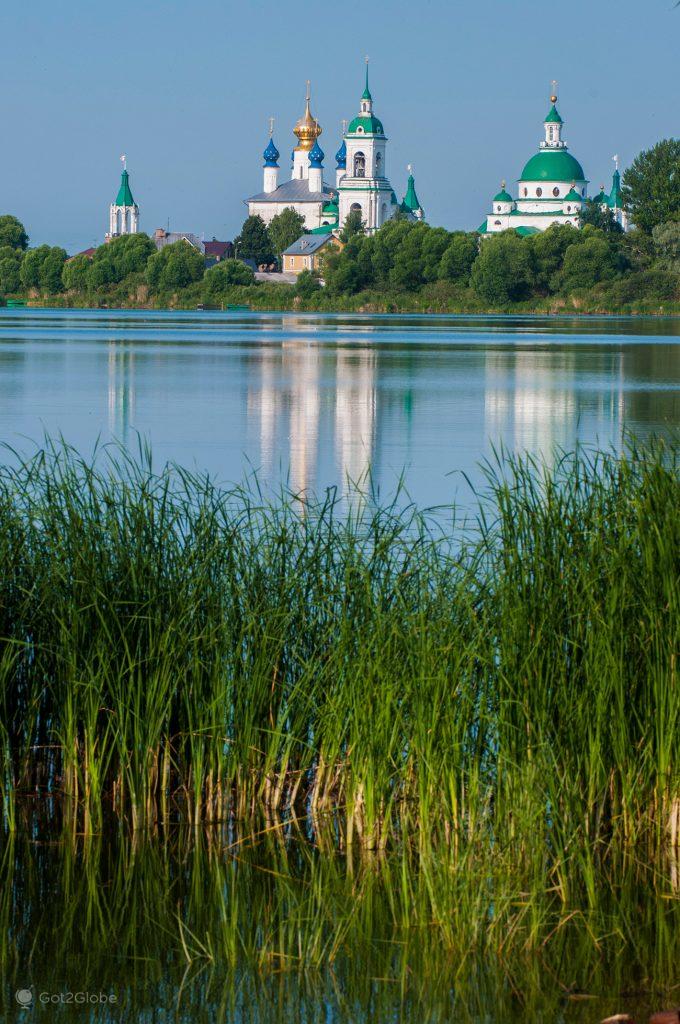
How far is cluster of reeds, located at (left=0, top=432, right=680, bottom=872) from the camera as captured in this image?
3.66 m

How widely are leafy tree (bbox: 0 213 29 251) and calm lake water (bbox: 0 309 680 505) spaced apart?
8163cm

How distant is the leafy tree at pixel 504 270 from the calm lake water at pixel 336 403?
144ft

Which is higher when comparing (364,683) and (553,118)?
(553,118)

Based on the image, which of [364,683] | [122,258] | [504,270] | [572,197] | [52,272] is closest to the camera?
[364,683]

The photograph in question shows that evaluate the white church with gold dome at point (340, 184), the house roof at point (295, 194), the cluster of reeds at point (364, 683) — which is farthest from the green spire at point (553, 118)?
the cluster of reeds at point (364, 683)

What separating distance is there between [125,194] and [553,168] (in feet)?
159

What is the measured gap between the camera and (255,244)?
12144 centimetres

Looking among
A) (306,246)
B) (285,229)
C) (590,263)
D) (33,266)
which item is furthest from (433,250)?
(285,229)

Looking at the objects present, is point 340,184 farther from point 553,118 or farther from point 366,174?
point 553,118

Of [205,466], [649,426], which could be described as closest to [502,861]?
[205,466]

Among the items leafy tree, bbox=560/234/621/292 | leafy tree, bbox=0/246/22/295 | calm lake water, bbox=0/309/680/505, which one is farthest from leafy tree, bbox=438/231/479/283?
calm lake water, bbox=0/309/680/505

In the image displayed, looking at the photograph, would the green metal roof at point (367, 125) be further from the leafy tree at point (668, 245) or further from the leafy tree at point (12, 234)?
the leafy tree at point (668, 245)

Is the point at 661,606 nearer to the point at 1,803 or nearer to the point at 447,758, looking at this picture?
the point at 447,758

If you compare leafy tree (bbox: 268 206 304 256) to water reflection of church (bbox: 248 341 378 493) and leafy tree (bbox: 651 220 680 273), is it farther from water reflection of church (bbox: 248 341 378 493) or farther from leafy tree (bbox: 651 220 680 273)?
water reflection of church (bbox: 248 341 378 493)
